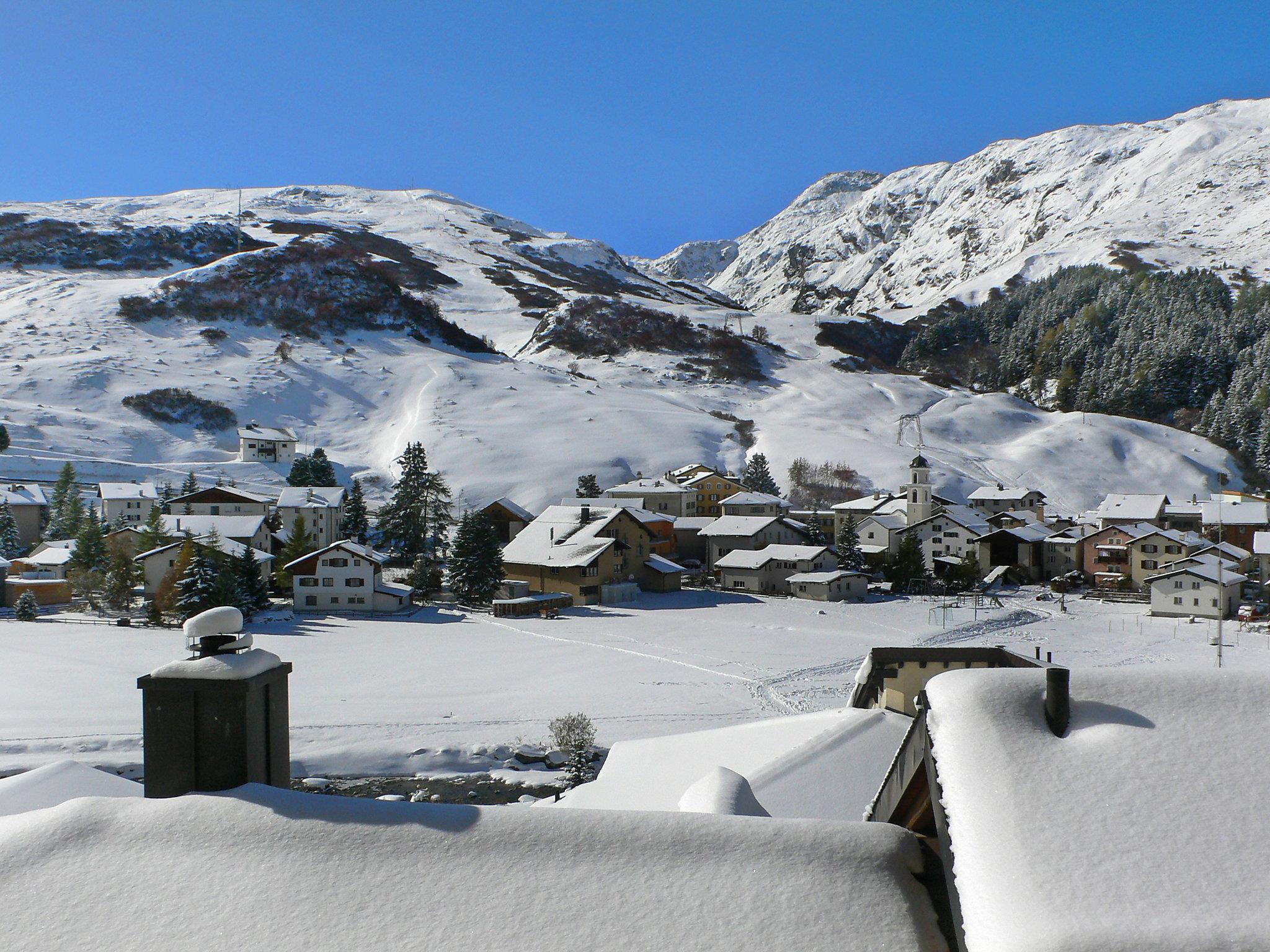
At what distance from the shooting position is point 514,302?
173 m

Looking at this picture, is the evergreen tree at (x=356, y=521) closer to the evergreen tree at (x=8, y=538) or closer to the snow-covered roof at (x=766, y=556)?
the evergreen tree at (x=8, y=538)

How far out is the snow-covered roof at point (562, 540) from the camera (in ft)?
150

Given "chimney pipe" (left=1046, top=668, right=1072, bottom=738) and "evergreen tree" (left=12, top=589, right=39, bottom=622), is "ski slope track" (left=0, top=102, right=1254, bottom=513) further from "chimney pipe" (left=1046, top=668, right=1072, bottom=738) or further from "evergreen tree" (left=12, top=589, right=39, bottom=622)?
"chimney pipe" (left=1046, top=668, right=1072, bottom=738)

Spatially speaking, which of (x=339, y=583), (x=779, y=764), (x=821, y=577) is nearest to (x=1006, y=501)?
(x=821, y=577)

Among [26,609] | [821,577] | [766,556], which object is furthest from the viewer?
[766,556]

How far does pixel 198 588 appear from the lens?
113 feet

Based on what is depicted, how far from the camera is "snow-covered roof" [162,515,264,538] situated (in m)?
46.5

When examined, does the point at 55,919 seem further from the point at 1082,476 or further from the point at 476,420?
the point at 1082,476

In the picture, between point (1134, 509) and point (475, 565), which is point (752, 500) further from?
point (475, 565)

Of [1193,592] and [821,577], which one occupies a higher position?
[821,577]

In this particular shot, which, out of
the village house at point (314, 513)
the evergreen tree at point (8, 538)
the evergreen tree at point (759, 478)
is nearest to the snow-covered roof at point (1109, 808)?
the village house at point (314, 513)

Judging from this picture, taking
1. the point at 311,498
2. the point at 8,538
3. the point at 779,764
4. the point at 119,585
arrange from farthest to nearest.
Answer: the point at 311,498, the point at 8,538, the point at 119,585, the point at 779,764

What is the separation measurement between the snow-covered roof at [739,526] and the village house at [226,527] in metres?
26.8

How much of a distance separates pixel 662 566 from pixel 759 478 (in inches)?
1131
